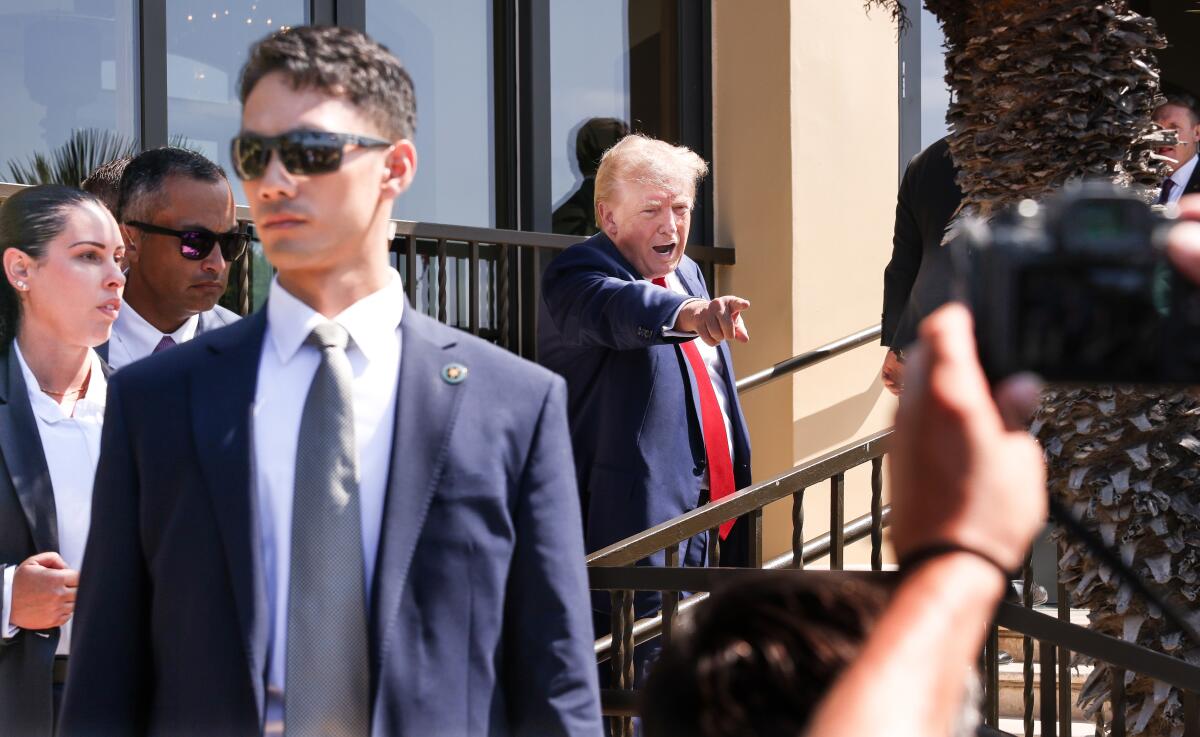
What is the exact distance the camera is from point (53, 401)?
3197mm

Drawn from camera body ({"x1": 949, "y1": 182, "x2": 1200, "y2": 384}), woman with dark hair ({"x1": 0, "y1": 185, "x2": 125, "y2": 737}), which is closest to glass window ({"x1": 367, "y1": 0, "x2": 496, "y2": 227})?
woman with dark hair ({"x1": 0, "y1": 185, "x2": 125, "y2": 737})

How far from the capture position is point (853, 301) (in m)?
7.86

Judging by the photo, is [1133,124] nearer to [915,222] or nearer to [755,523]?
[915,222]

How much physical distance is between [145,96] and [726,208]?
10.9ft

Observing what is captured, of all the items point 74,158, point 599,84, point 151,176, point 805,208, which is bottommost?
point 151,176

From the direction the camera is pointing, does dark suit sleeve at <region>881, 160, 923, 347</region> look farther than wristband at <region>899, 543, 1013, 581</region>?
Yes

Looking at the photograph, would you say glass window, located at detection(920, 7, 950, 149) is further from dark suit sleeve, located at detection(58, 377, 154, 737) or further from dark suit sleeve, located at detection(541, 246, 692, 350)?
dark suit sleeve, located at detection(58, 377, 154, 737)

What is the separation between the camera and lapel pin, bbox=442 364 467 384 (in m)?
2.16

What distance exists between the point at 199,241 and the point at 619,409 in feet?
4.77

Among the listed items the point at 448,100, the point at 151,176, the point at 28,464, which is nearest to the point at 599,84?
the point at 448,100

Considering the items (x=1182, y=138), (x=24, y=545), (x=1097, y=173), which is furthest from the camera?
(x=1182, y=138)

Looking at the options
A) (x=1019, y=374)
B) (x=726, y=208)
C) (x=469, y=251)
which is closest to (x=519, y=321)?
(x=469, y=251)

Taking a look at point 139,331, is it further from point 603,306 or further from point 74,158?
point 74,158

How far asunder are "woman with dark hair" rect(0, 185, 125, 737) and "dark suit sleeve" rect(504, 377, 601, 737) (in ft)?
4.18
